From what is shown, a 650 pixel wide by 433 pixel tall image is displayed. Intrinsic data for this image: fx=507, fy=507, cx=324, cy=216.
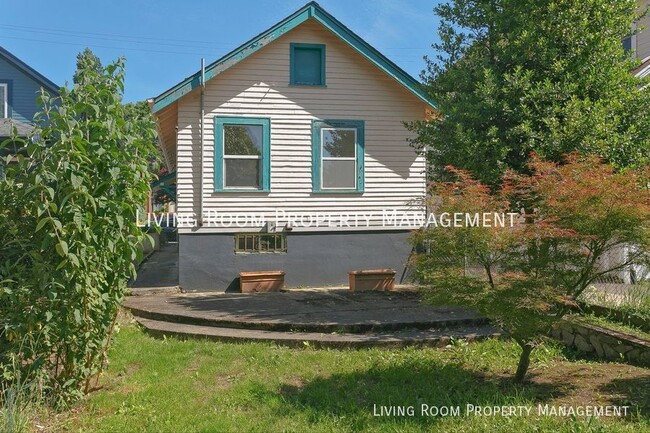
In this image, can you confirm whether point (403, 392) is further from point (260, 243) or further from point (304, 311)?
point (260, 243)

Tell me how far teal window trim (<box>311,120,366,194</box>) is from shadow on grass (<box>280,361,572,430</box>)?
19.2 ft

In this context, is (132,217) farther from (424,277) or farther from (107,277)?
(424,277)

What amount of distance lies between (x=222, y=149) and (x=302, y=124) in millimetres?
1764

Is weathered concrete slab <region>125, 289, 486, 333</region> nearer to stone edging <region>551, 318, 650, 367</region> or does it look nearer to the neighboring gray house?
stone edging <region>551, 318, 650, 367</region>

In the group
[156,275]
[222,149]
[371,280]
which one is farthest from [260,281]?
[156,275]

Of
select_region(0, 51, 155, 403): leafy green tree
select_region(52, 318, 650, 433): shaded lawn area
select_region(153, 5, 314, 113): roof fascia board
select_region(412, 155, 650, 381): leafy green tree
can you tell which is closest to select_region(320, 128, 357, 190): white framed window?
select_region(153, 5, 314, 113): roof fascia board

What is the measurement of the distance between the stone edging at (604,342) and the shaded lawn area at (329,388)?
24 centimetres

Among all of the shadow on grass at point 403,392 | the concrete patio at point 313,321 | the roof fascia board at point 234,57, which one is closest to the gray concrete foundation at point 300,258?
the concrete patio at point 313,321

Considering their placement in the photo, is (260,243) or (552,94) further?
(260,243)

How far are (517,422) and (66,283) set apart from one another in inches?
152

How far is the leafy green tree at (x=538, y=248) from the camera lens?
4.50 m

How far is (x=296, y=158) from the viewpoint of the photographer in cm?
1071

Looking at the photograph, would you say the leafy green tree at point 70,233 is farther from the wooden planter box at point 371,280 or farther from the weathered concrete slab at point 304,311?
the wooden planter box at point 371,280

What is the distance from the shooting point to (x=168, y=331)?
22.4ft
